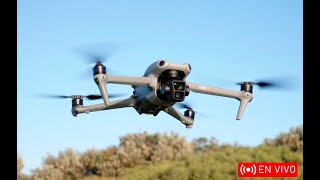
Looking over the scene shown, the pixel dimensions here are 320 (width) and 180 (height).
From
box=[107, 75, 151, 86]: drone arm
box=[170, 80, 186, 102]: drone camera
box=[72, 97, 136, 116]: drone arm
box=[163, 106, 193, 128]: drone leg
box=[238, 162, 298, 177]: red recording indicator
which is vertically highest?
box=[107, 75, 151, 86]: drone arm

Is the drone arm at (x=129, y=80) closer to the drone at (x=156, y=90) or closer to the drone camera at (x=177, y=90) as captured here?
the drone at (x=156, y=90)

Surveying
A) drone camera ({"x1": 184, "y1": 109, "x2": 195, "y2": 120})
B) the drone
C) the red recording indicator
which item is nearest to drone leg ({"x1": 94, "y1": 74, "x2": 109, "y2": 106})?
the drone

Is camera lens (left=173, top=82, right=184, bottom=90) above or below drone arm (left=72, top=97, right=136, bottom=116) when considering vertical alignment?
above

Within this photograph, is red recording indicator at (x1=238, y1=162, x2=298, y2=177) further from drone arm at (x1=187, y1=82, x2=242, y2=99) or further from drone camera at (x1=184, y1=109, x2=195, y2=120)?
drone arm at (x1=187, y1=82, x2=242, y2=99)

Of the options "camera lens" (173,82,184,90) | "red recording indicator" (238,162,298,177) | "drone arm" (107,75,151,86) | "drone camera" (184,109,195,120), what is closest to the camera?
"camera lens" (173,82,184,90)

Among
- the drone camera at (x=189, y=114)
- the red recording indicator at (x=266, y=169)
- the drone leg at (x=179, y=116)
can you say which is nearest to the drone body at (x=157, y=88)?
the drone leg at (x=179, y=116)

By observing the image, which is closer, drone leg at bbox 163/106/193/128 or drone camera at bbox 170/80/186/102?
drone camera at bbox 170/80/186/102

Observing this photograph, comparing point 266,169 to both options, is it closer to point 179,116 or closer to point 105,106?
point 179,116
